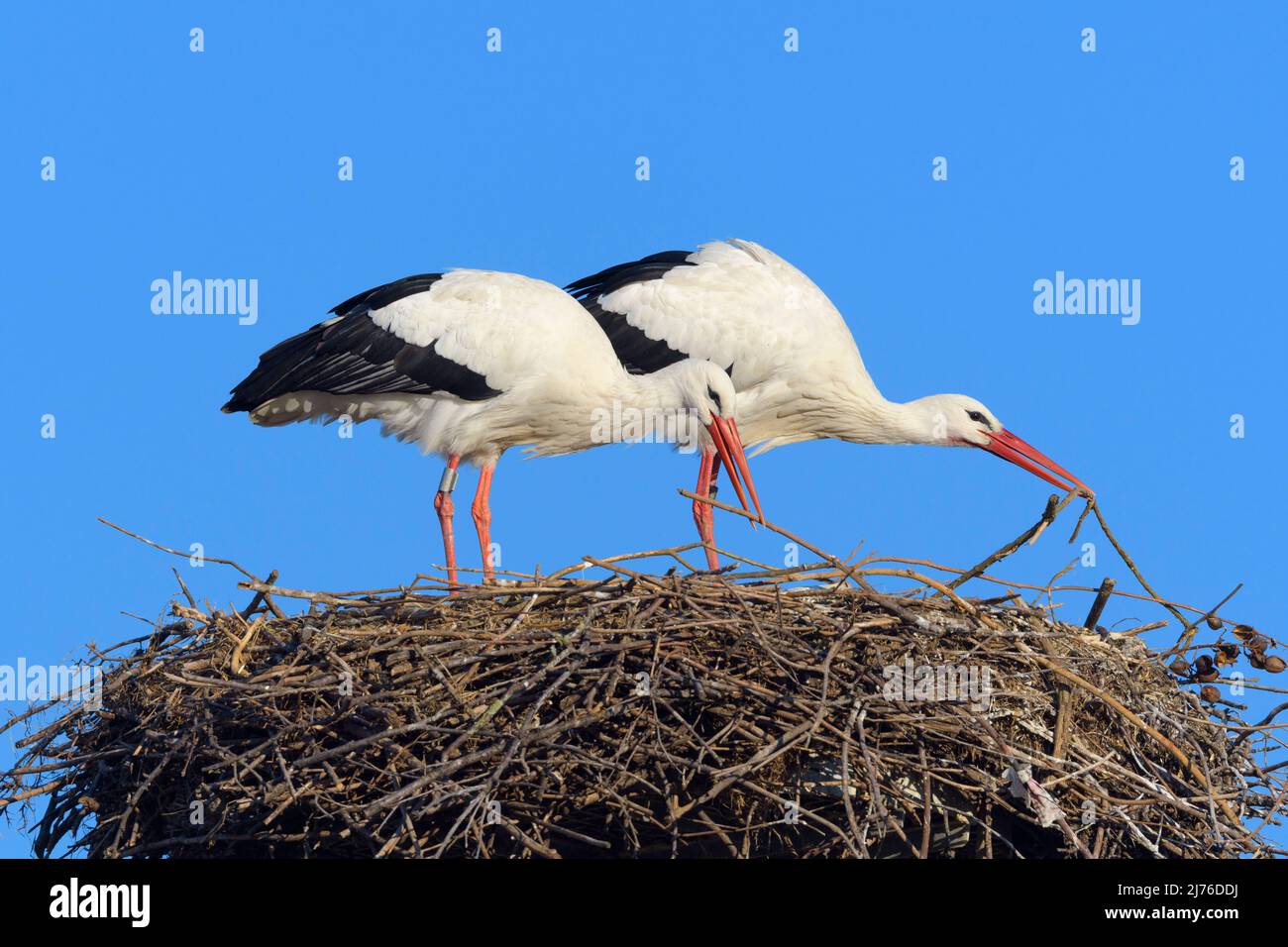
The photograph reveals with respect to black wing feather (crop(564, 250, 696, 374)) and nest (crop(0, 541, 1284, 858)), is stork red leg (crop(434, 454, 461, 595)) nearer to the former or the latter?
black wing feather (crop(564, 250, 696, 374))

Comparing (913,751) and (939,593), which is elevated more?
(939,593)

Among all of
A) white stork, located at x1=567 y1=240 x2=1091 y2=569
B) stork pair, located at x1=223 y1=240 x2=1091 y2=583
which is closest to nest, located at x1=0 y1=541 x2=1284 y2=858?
stork pair, located at x1=223 y1=240 x2=1091 y2=583

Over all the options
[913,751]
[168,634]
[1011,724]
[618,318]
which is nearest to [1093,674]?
[1011,724]

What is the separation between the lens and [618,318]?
32.8ft

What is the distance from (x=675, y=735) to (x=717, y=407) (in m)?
3.50

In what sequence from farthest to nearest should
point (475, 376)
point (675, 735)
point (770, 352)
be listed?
point (770, 352) → point (475, 376) → point (675, 735)

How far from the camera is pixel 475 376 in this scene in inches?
347

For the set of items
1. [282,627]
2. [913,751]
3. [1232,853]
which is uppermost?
[282,627]

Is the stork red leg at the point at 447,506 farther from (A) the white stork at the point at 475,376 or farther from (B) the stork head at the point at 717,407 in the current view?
(B) the stork head at the point at 717,407

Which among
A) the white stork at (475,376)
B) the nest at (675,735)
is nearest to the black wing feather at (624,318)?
the white stork at (475,376)

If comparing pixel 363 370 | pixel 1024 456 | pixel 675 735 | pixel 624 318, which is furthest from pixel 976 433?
pixel 675 735

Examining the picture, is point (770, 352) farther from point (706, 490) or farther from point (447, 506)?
point (447, 506)
